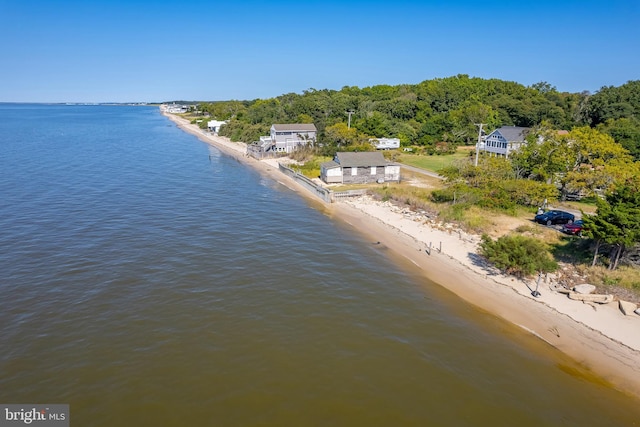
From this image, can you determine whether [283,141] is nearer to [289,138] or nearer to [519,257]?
[289,138]

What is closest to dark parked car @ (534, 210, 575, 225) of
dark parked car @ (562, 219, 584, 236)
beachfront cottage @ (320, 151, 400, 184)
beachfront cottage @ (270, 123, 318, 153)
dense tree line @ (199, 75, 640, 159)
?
dark parked car @ (562, 219, 584, 236)

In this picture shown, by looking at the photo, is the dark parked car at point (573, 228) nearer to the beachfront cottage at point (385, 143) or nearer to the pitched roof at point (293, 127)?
the beachfront cottage at point (385, 143)

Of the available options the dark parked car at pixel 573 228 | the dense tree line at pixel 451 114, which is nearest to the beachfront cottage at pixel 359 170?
the dense tree line at pixel 451 114

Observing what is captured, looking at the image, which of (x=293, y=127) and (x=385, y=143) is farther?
(x=293, y=127)

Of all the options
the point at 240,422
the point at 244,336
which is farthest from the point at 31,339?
the point at 240,422

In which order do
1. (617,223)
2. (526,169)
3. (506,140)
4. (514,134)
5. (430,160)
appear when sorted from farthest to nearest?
(430,160) → (514,134) → (506,140) → (526,169) → (617,223)

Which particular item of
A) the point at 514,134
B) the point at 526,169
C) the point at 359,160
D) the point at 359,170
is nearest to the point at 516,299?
the point at 526,169
